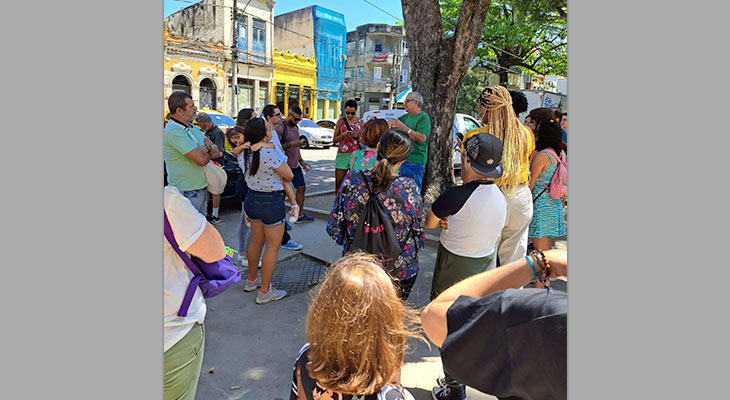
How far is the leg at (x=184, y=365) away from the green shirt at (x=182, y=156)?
2023 millimetres

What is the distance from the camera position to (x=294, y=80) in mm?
4605

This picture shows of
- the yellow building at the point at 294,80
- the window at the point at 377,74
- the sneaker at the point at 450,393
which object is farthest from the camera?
the window at the point at 377,74

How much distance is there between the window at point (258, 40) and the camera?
2.68 metres

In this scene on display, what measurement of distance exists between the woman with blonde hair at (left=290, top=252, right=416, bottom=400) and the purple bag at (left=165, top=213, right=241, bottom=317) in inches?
24.0

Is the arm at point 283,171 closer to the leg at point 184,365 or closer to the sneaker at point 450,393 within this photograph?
the leg at point 184,365

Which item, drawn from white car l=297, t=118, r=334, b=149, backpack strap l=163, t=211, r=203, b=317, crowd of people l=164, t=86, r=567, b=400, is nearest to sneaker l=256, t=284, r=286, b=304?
crowd of people l=164, t=86, r=567, b=400

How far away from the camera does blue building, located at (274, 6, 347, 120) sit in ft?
10.3

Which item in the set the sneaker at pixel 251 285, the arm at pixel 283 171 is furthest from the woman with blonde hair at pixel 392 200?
the sneaker at pixel 251 285

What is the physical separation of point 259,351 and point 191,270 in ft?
5.26

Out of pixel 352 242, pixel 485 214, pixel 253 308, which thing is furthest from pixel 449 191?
pixel 253 308

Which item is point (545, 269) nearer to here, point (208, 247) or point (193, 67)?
point (208, 247)

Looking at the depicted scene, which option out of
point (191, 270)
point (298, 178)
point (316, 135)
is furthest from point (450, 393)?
point (316, 135)

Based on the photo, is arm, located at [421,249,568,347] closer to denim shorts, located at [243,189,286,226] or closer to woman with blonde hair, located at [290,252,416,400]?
woman with blonde hair, located at [290,252,416,400]

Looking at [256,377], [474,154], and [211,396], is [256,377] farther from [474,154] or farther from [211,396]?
[474,154]
